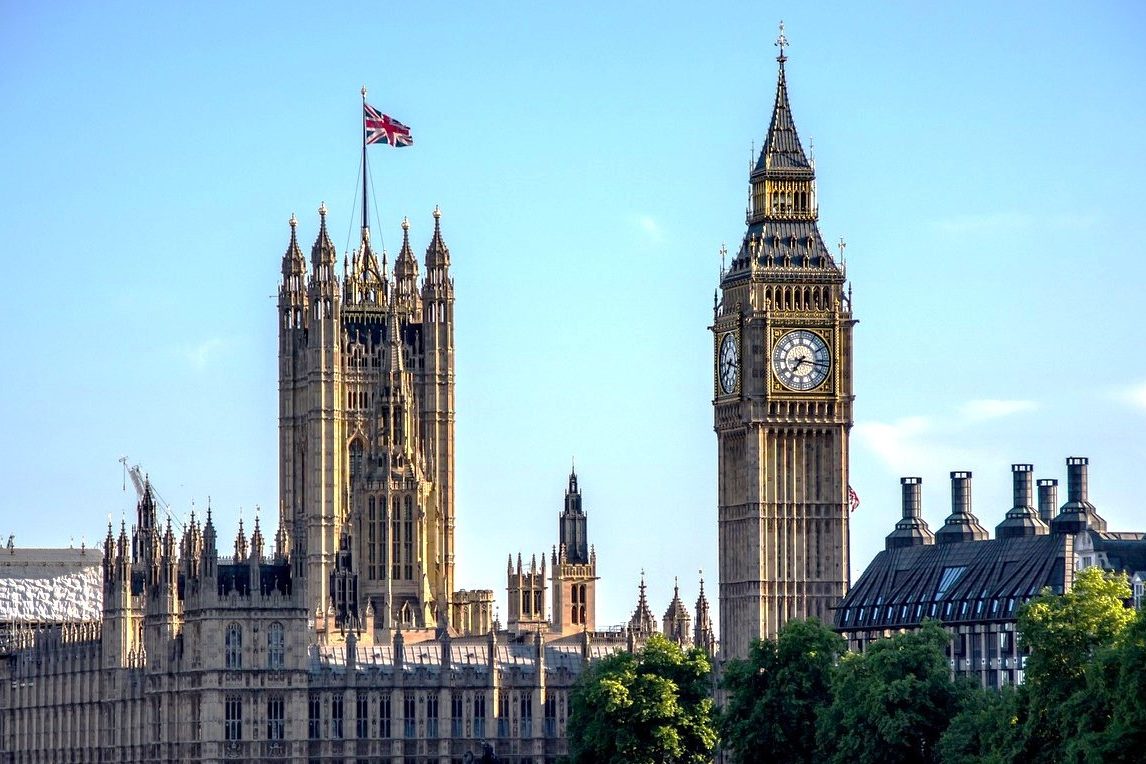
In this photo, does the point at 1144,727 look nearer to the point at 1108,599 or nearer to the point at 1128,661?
the point at 1128,661

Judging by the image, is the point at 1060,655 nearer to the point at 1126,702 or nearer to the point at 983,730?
the point at 983,730

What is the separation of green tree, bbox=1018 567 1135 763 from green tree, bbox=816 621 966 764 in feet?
44.4

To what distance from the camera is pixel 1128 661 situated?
155750mm

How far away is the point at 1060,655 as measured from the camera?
167750 mm

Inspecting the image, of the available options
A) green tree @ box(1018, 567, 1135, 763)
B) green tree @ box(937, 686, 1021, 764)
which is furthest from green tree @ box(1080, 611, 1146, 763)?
green tree @ box(937, 686, 1021, 764)

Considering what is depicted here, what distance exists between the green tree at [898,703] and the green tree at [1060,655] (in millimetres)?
13548

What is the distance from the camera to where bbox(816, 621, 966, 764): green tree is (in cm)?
18412

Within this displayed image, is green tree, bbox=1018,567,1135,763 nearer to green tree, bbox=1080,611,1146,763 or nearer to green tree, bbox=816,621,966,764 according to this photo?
green tree, bbox=1080,611,1146,763

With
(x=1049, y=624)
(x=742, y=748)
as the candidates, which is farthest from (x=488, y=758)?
(x=1049, y=624)

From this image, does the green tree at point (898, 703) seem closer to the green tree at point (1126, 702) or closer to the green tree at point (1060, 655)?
the green tree at point (1060, 655)

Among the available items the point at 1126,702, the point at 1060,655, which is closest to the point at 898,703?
the point at 1060,655

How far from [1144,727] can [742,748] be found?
46.3 meters

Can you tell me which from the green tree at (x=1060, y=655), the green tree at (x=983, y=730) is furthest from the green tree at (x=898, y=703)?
the green tree at (x=1060, y=655)

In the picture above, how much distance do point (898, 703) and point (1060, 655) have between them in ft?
58.5
